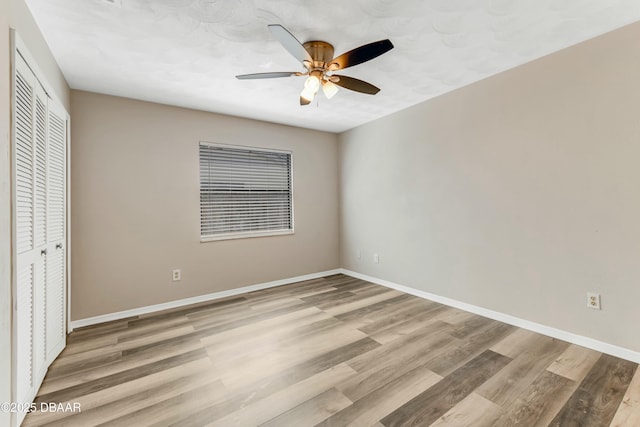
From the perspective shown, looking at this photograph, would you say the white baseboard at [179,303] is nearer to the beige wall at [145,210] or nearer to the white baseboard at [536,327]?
the beige wall at [145,210]

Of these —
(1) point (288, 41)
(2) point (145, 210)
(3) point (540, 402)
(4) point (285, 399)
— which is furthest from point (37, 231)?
(3) point (540, 402)

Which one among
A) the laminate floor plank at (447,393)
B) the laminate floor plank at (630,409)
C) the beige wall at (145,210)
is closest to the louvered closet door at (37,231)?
the beige wall at (145,210)

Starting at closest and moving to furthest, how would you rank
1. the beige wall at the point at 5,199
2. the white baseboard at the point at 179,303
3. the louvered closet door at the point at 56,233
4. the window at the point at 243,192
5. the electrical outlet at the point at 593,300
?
the beige wall at the point at 5,199 < the louvered closet door at the point at 56,233 < the electrical outlet at the point at 593,300 < the white baseboard at the point at 179,303 < the window at the point at 243,192

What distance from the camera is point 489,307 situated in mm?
2752

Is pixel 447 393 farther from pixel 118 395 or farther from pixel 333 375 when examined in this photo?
pixel 118 395

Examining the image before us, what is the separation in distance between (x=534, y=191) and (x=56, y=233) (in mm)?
4073

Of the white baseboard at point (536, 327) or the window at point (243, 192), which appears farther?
the window at point (243, 192)

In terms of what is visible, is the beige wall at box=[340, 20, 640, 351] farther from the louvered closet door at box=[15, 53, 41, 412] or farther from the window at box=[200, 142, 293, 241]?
the louvered closet door at box=[15, 53, 41, 412]

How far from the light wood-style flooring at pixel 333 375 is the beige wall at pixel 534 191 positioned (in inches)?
16.5

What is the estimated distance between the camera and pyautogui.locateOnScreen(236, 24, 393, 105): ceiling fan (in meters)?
1.68

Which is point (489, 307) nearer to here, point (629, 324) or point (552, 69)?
point (629, 324)

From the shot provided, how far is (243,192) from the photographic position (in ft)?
12.5

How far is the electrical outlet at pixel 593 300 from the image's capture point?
82.5 inches

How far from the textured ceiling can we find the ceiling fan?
0.10 meters
